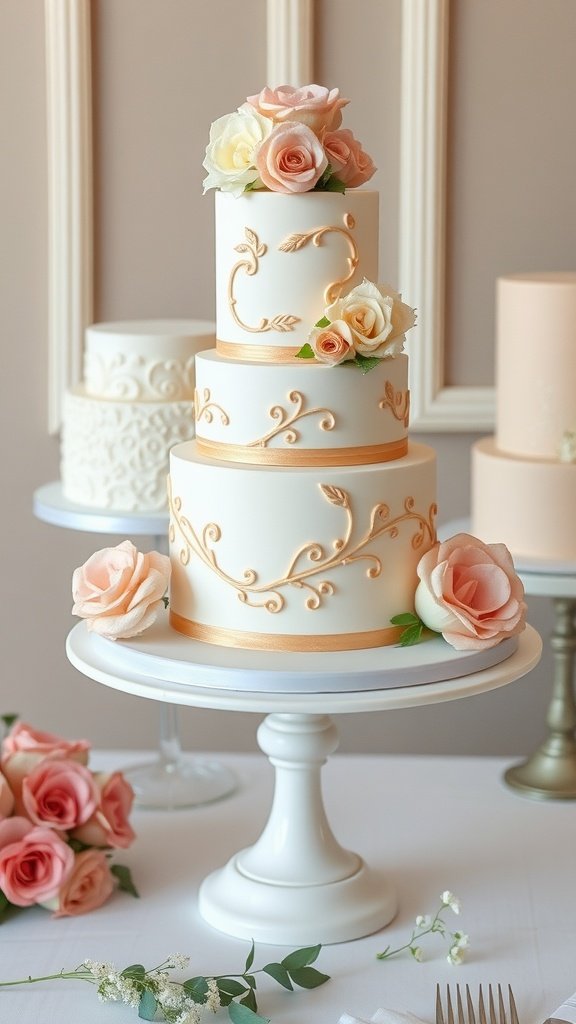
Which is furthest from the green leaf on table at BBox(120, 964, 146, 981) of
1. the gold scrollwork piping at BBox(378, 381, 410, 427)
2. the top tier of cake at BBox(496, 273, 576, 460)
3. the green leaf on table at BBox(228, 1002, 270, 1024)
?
the top tier of cake at BBox(496, 273, 576, 460)

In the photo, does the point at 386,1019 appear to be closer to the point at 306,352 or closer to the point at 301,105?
the point at 306,352

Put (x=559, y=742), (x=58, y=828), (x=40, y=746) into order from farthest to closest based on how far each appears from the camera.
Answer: (x=559, y=742) → (x=40, y=746) → (x=58, y=828)

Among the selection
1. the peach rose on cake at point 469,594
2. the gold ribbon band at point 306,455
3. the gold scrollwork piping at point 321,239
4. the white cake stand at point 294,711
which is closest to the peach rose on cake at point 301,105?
the gold scrollwork piping at point 321,239

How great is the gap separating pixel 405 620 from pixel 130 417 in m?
Answer: 0.71

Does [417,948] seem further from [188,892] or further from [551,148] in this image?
[551,148]

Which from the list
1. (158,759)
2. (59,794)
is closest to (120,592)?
(59,794)

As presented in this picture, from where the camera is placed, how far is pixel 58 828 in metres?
1.82

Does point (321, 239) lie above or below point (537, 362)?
above

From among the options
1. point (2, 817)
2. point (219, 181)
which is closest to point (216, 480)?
point (219, 181)

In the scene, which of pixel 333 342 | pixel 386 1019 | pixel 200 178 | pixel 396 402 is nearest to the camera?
pixel 386 1019

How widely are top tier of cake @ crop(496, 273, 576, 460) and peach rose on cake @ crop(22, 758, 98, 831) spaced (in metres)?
0.89

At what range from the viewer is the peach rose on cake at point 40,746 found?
193 centimetres

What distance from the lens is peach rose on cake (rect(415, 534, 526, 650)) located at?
1.66 m

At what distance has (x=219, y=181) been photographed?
65.4 inches
